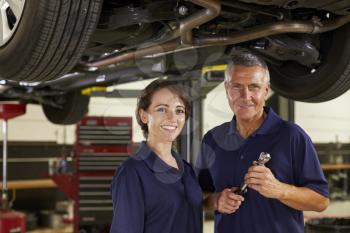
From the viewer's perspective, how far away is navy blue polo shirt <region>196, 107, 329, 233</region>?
1646 millimetres

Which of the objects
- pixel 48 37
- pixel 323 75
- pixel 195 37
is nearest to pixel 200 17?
pixel 195 37

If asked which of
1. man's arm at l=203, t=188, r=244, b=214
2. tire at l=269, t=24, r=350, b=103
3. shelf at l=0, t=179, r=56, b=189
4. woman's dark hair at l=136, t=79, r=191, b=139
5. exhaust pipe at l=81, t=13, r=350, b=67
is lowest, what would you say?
shelf at l=0, t=179, r=56, b=189

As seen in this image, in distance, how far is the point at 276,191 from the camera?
1.52 meters

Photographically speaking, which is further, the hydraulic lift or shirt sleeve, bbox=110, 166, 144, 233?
the hydraulic lift

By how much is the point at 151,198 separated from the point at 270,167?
454 mm

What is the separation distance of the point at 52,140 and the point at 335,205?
4258mm

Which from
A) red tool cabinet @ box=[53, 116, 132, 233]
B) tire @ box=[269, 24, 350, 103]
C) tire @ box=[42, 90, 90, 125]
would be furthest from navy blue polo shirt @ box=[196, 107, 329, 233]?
red tool cabinet @ box=[53, 116, 132, 233]

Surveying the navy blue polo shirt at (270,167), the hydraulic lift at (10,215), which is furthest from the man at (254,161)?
the hydraulic lift at (10,215)

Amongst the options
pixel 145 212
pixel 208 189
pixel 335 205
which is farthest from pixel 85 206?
pixel 335 205

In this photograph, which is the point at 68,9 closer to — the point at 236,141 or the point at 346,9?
the point at 236,141

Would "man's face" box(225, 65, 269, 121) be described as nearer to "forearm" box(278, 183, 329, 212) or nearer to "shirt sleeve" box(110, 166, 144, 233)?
"forearm" box(278, 183, 329, 212)

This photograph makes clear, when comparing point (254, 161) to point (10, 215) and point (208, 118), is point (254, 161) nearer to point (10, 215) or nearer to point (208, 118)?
point (10, 215)

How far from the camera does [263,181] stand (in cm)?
A: 150

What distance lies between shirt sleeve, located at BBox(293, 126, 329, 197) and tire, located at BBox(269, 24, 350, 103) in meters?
0.74
